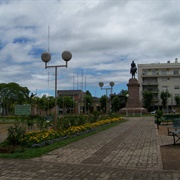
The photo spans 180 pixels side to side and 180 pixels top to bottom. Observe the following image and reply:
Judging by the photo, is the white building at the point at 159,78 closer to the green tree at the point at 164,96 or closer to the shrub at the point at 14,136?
the green tree at the point at 164,96

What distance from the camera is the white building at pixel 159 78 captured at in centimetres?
8481

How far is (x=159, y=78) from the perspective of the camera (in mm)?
86125

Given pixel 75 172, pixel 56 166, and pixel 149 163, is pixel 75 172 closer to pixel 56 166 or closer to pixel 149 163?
pixel 56 166

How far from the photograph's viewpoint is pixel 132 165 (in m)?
7.56

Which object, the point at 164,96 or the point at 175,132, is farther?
the point at 164,96

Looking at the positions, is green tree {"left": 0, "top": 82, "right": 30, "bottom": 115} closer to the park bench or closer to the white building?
the white building

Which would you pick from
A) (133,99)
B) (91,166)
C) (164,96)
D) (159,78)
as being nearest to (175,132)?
(91,166)

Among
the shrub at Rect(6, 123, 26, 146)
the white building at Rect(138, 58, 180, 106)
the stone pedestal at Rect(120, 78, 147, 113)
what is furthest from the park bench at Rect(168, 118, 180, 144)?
the white building at Rect(138, 58, 180, 106)

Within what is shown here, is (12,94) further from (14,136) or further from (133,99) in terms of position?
(14,136)

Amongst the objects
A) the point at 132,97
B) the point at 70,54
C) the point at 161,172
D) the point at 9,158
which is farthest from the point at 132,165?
the point at 132,97

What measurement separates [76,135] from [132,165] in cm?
719

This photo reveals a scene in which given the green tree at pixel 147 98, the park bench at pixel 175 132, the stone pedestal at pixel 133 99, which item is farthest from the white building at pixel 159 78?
the park bench at pixel 175 132

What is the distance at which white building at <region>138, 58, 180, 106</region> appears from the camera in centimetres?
8481

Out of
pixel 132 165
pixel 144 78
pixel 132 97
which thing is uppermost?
pixel 144 78
